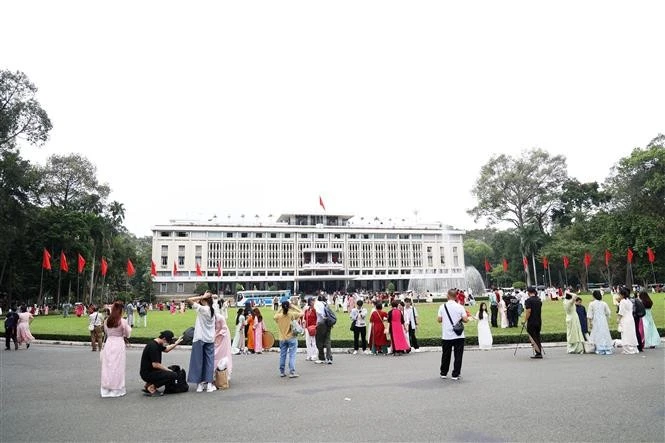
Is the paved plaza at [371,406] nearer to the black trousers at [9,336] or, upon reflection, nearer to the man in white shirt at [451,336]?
the man in white shirt at [451,336]

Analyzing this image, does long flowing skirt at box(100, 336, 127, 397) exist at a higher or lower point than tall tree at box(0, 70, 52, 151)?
lower

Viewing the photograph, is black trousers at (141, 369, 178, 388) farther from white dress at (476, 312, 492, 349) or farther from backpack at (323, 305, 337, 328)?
white dress at (476, 312, 492, 349)

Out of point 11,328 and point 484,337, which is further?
point 11,328

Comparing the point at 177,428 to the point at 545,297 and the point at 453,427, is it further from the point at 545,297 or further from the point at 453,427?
the point at 545,297

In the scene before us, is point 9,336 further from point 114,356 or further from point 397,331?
point 397,331

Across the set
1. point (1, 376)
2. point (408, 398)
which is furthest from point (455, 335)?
point (1, 376)

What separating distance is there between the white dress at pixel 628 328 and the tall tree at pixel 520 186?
142 ft

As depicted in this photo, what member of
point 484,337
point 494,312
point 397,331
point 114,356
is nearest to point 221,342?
point 114,356

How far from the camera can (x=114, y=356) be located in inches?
332

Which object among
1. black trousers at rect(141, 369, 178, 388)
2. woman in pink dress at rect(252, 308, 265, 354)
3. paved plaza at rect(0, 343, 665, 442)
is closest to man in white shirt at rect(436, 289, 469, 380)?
paved plaza at rect(0, 343, 665, 442)

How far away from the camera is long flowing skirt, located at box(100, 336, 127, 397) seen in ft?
27.0

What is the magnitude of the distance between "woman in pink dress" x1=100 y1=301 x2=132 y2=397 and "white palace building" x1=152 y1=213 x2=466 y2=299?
6961 centimetres

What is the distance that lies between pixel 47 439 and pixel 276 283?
7820 cm

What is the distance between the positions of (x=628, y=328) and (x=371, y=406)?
900 cm
